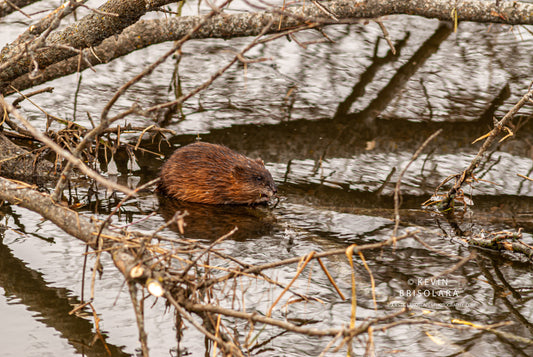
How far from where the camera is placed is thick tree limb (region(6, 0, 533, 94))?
708 centimetres

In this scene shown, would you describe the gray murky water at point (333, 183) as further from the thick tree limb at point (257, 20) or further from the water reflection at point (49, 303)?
the thick tree limb at point (257, 20)

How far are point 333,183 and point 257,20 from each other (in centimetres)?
174

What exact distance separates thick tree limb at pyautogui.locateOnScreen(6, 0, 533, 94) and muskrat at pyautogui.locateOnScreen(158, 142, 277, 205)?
1.25 metres

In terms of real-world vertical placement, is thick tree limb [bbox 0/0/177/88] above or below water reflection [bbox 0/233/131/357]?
above

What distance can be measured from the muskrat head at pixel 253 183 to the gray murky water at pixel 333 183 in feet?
0.60

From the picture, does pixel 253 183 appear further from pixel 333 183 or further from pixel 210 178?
pixel 333 183

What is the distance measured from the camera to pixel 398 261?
205 inches

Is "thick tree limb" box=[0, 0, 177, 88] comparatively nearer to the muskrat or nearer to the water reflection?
the muskrat

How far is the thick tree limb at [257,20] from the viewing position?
708 centimetres

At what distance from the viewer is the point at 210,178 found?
6363mm

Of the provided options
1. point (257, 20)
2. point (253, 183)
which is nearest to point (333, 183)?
point (253, 183)

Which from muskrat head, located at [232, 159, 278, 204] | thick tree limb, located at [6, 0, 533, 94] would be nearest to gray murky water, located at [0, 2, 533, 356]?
muskrat head, located at [232, 159, 278, 204]

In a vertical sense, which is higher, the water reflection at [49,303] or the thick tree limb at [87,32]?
the thick tree limb at [87,32]

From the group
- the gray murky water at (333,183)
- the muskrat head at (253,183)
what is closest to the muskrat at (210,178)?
the muskrat head at (253,183)
